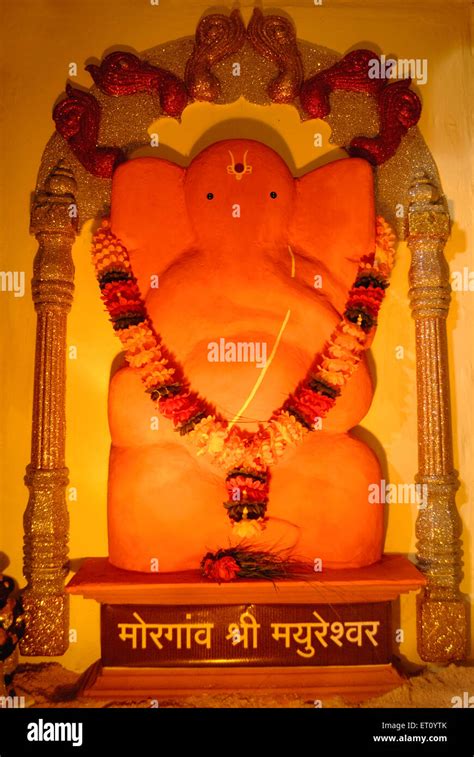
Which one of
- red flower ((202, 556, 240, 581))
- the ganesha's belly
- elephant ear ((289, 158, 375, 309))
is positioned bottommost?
red flower ((202, 556, 240, 581))

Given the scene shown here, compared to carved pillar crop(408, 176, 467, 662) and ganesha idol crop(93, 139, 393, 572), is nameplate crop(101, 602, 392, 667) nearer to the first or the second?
ganesha idol crop(93, 139, 393, 572)

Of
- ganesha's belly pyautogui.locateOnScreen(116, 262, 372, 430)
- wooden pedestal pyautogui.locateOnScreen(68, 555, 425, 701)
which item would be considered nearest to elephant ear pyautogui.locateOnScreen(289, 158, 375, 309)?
ganesha's belly pyautogui.locateOnScreen(116, 262, 372, 430)

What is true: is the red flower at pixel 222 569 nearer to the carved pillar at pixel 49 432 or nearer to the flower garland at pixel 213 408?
the flower garland at pixel 213 408

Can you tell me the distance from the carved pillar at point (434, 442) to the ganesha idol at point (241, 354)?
253 mm

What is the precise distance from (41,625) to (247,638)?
48.8 inches

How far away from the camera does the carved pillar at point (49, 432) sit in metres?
3.41

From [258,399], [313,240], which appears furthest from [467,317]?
[258,399]

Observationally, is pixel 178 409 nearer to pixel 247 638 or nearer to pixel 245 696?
pixel 247 638

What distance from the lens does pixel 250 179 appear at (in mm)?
3502

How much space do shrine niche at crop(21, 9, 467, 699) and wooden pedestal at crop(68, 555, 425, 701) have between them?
0.01m

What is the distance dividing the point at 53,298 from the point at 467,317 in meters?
2.63

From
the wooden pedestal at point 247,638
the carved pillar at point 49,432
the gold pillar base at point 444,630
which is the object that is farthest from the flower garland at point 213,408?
the gold pillar base at point 444,630

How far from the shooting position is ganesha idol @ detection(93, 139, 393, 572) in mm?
3312

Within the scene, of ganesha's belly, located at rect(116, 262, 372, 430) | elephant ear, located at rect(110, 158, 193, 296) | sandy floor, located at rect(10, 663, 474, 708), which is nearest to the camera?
sandy floor, located at rect(10, 663, 474, 708)
